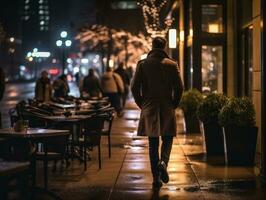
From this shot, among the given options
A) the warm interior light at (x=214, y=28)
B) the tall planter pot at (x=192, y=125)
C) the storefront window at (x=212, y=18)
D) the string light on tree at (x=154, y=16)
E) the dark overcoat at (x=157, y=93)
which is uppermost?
the string light on tree at (x=154, y=16)

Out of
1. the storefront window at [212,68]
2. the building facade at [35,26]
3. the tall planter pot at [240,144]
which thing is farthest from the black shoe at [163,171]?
the building facade at [35,26]

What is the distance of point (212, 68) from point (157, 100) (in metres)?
11.0

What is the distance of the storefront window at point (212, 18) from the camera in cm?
1919

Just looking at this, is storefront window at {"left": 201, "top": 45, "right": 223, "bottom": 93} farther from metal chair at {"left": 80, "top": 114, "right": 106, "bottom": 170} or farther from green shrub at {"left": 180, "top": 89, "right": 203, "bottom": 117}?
metal chair at {"left": 80, "top": 114, "right": 106, "bottom": 170}

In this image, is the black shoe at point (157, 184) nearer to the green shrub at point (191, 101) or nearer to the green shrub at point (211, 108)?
the green shrub at point (211, 108)

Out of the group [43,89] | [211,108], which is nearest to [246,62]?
[211,108]

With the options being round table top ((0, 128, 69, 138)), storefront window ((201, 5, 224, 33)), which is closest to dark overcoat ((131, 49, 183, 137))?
round table top ((0, 128, 69, 138))

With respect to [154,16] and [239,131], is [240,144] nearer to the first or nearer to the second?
[239,131]

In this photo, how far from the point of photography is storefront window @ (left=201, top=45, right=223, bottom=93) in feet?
63.5

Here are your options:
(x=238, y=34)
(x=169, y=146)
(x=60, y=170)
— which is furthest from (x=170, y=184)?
(x=238, y=34)

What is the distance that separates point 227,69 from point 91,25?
37.5 m

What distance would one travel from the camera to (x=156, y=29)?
111 feet

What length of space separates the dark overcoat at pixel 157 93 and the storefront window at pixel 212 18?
985cm

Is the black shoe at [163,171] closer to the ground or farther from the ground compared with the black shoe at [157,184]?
farther from the ground
